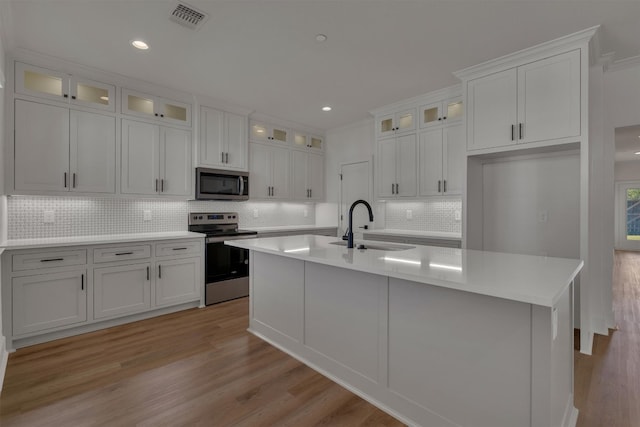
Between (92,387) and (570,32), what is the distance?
4.64 metres

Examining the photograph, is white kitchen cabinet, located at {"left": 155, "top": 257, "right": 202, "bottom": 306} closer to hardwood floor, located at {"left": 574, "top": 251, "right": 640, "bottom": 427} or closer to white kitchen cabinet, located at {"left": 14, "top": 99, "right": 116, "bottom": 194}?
white kitchen cabinet, located at {"left": 14, "top": 99, "right": 116, "bottom": 194}

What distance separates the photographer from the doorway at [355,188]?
17.3ft

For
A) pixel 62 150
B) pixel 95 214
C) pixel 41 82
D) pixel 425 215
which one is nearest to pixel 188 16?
pixel 41 82

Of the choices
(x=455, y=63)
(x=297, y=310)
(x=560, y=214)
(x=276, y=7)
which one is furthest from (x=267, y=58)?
(x=560, y=214)

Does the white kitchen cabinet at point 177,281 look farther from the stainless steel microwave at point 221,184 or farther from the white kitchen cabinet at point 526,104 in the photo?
the white kitchen cabinet at point 526,104

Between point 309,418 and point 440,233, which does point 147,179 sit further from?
point 440,233

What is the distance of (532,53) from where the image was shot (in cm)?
289

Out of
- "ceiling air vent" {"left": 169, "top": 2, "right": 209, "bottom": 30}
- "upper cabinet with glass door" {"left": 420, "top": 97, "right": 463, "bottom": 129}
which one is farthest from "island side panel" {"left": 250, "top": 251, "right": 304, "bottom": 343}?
"upper cabinet with glass door" {"left": 420, "top": 97, "right": 463, "bottom": 129}

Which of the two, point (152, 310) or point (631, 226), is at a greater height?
point (631, 226)

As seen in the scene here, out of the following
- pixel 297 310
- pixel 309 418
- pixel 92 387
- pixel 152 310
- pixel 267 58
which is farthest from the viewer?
pixel 152 310

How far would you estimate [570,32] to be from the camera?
2.62m

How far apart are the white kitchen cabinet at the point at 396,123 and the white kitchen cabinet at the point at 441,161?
0.28 m

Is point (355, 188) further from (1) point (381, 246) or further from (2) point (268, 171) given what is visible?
(1) point (381, 246)

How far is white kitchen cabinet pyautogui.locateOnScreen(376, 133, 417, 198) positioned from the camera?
4398 millimetres
